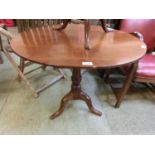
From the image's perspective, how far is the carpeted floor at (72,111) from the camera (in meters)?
1.81

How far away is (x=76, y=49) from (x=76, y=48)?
24 mm

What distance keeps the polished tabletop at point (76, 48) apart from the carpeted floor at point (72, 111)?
734 millimetres

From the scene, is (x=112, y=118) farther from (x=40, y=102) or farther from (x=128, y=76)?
(x=40, y=102)

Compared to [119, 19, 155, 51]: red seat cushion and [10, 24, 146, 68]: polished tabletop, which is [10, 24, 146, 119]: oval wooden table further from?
[119, 19, 155, 51]: red seat cushion

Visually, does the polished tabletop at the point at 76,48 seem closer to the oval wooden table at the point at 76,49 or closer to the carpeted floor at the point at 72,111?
the oval wooden table at the point at 76,49

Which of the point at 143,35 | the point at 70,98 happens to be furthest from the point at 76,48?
the point at 143,35

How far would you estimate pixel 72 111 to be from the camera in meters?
2.04

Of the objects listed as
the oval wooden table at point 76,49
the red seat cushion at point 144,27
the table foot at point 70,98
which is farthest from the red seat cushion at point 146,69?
the table foot at point 70,98

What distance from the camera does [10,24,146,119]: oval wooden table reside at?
4.55 feet

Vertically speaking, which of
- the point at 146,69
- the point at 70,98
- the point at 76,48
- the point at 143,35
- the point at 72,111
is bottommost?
the point at 72,111

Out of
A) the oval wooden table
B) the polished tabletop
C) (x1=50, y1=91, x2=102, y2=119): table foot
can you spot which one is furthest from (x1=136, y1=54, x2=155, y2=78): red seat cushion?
(x1=50, y1=91, x2=102, y2=119): table foot

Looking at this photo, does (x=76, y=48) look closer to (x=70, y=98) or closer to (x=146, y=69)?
(x=70, y=98)
